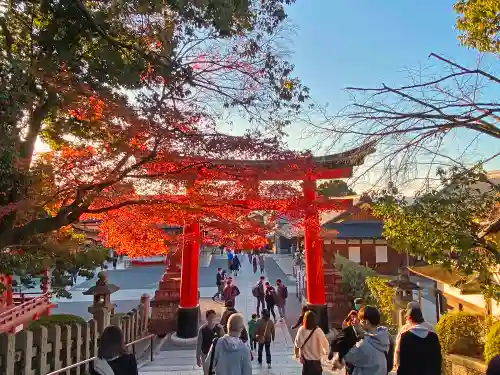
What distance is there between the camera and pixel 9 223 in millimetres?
4824

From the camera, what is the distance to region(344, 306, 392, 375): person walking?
11.2 feet

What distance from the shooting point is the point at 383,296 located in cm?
1152

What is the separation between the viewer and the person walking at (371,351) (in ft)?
11.2

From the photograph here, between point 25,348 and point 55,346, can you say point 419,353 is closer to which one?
point 25,348

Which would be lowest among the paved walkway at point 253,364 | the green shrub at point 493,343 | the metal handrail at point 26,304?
the paved walkway at point 253,364

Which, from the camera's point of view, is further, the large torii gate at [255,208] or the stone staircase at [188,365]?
the stone staircase at [188,365]

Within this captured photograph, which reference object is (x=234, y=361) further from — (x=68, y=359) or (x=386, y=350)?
(x=68, y=359)

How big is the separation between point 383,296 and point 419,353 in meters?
8.60

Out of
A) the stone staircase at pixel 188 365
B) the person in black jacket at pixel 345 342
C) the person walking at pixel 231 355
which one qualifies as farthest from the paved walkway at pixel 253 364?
the person walking at pixel 231 355

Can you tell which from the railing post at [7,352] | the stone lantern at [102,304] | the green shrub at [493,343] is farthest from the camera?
the stone lantern at [102,304]

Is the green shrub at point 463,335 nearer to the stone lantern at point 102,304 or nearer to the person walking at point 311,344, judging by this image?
the person walking at point 311,344

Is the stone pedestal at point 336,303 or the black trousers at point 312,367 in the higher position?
the black trousers at point 312,367

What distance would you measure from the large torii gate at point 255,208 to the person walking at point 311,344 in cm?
247

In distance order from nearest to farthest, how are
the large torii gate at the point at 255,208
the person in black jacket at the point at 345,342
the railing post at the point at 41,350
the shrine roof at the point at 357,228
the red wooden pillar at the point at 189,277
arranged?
the person in black jacket at the point at 345,342 < the railing post at the point at 41,350 < the large torii gate at the point at 255,208 < the red wooden pillar at the point at 189,277 < the shrine roof at the point at 357,228
